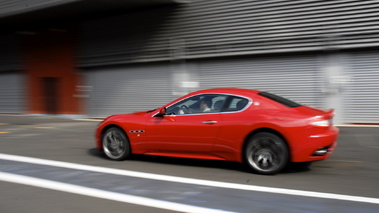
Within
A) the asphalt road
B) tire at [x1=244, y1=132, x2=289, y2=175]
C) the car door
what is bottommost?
the asphalt road

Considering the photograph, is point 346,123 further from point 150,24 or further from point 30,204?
point 30,204

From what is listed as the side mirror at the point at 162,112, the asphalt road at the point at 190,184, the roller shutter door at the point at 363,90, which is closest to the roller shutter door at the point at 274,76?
the roller shutter door at the point at 363,90

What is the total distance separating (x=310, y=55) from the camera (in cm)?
1199

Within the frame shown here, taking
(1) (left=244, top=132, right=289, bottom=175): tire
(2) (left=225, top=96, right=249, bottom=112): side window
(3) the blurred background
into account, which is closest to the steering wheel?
(2) (left=225, top=96, right=249, bottom=112): side window

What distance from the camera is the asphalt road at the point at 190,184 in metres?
4.43

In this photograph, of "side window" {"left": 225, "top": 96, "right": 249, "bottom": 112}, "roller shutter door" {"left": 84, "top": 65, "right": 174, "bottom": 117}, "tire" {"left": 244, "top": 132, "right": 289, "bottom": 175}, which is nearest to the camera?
"tire" {"left": 244, "top": 132, "right": 289, "bottom": 175}

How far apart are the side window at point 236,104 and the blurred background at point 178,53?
651cm

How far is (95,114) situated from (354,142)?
1133 centimetres

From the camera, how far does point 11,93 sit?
64.8ft

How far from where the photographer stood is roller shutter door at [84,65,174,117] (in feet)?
49.1

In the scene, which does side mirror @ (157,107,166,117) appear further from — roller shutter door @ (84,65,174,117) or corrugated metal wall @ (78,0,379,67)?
roller shutter door @ (84,65,174,117)

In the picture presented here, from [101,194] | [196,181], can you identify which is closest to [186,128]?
[196,181]

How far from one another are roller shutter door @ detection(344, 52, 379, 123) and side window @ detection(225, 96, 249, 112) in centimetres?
665

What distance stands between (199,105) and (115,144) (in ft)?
6.19
